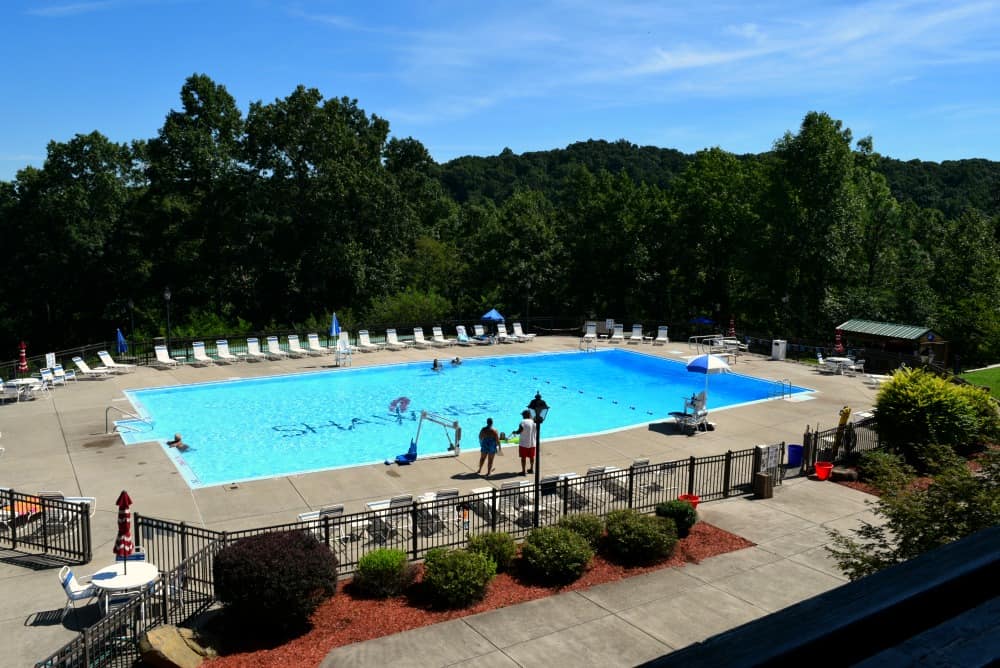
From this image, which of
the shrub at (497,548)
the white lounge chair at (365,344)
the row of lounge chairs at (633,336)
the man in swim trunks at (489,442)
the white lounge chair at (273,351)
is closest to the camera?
the shrub at (497,548)

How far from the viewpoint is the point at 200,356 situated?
103 feet

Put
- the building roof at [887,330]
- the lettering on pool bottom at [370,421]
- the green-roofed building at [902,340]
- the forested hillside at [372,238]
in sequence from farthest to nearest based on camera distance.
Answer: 1. the forested hillside at [372,238]
2. the building roof at [887,330]
3. the green-roofed building at [902,340]
4. the lettering on pool bottom at [370,421]

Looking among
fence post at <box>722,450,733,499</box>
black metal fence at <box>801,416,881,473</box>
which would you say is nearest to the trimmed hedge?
fence post at <box>722,450,733,499</box>

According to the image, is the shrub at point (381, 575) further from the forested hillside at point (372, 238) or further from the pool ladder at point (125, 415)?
the forested hillside at point (372, 238)

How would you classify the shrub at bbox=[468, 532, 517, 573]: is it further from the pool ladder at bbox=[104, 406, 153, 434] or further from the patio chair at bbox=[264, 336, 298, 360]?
the patio chair at bbox=[264, 336, 298, 360]

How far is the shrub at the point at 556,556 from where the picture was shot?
11930 millimetres

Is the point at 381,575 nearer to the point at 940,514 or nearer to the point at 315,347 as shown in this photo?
the point at 940,514

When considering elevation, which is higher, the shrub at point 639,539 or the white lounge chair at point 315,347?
the white lounge chair at point 315,347

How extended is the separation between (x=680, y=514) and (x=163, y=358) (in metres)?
24.4

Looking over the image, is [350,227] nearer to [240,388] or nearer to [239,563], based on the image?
[240,388]

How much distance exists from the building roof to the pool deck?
3.89 meters

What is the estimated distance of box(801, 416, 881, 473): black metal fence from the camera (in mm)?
17828

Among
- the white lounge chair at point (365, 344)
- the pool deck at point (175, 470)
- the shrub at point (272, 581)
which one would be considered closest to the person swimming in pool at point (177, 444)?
the pool deck at point (175, 470)

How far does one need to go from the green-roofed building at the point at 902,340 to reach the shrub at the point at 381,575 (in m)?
25.2
